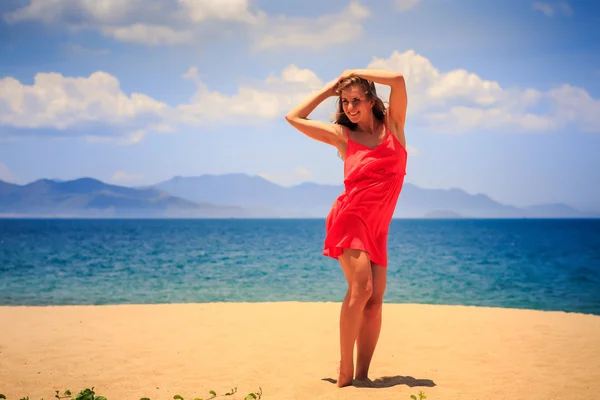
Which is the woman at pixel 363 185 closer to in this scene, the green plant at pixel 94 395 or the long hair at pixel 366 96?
the long hair at pixel 366 96

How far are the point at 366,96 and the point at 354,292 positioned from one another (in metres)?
1.42

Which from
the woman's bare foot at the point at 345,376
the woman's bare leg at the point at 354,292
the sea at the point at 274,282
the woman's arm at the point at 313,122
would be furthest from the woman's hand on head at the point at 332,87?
the sea at the point at 274,282

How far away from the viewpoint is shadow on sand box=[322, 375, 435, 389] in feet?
14.6

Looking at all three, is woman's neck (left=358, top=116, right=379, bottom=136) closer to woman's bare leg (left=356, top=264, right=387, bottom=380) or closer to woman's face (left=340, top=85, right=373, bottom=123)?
woman's face (left=340, top=85, right=373, bottom=123)

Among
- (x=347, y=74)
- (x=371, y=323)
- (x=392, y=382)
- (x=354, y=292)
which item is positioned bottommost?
(x=392, y=382)

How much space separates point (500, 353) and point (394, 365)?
1.35 meters

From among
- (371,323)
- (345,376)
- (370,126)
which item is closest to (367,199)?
(370,126)

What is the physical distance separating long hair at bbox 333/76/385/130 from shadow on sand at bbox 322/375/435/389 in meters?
1.96

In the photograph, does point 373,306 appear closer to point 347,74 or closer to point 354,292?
point 354,292

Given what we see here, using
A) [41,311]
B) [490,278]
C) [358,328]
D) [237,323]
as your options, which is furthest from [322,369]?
[490,278]

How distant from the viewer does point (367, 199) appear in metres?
4.18

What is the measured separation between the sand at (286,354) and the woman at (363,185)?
22.6 inches

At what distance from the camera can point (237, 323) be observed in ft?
26.9

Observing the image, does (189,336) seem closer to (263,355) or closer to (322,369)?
(263,355)
